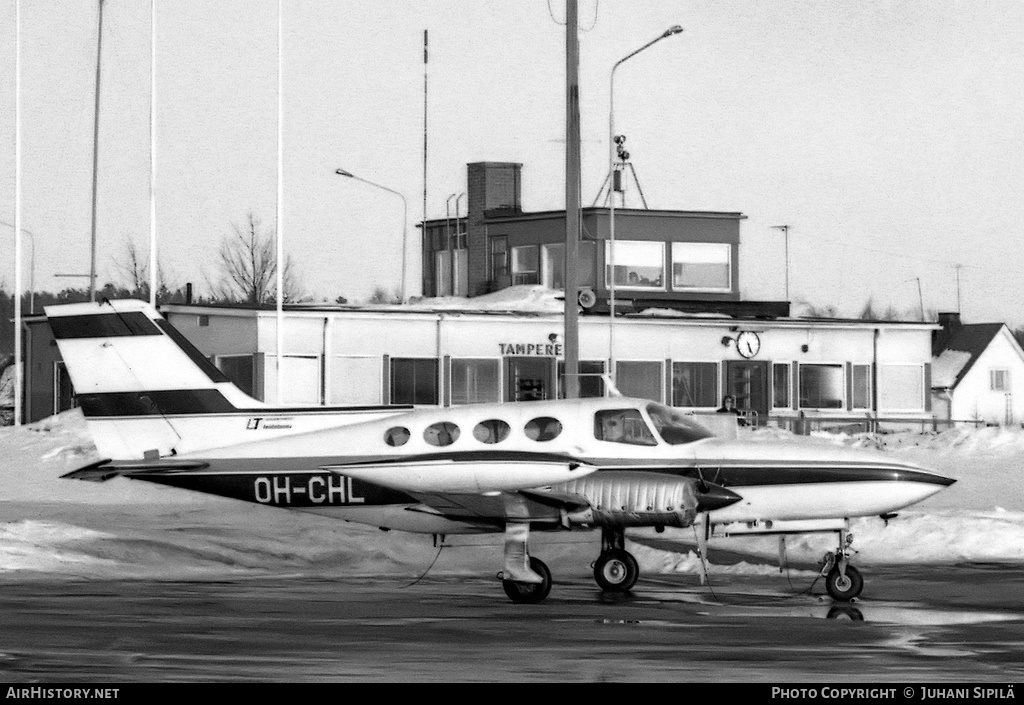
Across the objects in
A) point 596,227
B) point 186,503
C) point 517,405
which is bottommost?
point 186,503

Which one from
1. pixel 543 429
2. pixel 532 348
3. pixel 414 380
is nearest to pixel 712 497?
pixel 543 429

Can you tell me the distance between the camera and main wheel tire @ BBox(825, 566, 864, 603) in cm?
1800

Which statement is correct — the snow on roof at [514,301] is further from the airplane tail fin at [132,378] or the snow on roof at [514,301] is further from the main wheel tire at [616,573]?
the main wheel tire at [616,573]

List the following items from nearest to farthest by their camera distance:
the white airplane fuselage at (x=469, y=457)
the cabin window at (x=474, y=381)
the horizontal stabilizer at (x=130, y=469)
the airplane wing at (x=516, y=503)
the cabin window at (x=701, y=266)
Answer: the airplane wing at (x=516, y=503) → the white airplane fuselage at (x=469, y=457) → the horizontal stabilizer at (x=130, y=469) → the cabin window at (x=474, y=381) → the cabin window at (x=701, y=266)

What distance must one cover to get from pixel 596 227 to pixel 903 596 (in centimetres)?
3451

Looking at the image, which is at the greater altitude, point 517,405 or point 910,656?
point 517,405

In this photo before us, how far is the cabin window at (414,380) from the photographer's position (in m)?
43.9

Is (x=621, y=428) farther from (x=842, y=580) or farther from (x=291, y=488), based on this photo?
(x=291, y=488)

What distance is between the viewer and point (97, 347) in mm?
20562

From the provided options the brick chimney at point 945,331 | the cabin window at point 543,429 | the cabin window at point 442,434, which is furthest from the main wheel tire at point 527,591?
the brick chimney at point 945,331

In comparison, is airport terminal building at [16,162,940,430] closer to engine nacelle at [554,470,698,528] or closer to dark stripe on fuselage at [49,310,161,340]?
dark stripe on fuselage at [49,310,161,340]

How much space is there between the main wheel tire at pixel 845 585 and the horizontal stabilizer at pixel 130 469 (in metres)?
7.25

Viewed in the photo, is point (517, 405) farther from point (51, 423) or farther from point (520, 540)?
point (51, 423)

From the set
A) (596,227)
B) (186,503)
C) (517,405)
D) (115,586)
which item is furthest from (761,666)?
(596,227)
